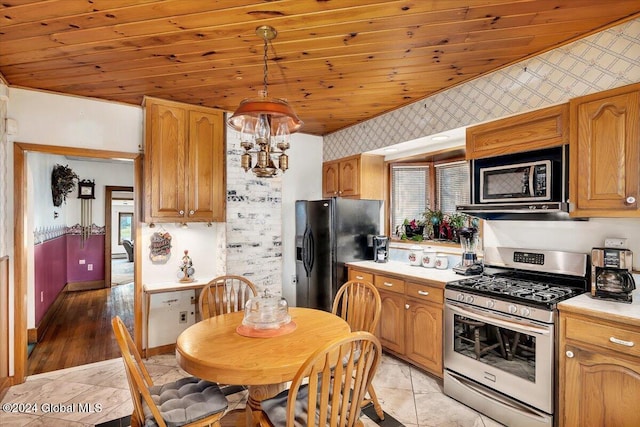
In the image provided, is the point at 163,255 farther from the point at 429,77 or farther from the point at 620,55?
the point at 620,55

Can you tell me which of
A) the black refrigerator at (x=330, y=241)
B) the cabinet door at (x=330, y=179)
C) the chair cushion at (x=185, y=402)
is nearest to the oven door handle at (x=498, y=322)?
the black refrigerator at (x=330, y=241)

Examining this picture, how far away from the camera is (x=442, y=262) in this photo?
131 inches

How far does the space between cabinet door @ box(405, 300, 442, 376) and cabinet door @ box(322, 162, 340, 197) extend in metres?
1.94

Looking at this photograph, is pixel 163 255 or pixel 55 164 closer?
pixel 163 255

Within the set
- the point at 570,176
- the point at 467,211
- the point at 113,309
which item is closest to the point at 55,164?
the point at 113,309

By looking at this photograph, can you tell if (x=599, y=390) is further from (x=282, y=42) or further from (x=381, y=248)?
(x=282, y=42)

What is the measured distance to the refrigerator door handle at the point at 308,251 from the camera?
13.5ft

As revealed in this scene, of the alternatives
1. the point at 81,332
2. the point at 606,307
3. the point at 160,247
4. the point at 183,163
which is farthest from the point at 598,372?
the point at 81,332

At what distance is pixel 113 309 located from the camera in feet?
16.6

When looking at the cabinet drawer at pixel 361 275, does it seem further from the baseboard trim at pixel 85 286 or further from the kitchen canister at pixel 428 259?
the baseboard trim at pixel 85 286

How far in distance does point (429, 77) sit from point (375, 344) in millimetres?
2230

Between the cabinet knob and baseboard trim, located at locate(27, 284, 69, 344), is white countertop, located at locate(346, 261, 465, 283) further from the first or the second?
baseboard trim, located at locate(27, 284, 69, 344)

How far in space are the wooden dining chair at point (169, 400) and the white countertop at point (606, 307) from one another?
6.72ft

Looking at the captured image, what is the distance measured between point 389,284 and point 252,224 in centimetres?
167
